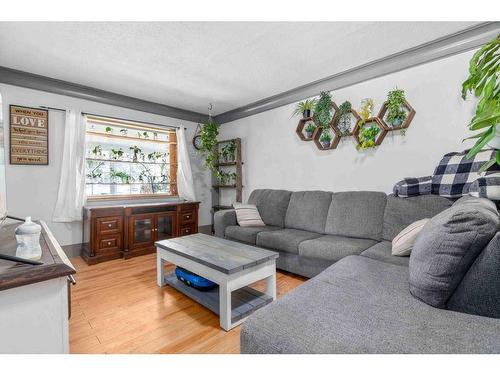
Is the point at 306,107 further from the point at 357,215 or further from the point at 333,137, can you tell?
the point at 357,215

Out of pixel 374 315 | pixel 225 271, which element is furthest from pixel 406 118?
pixel 225 271

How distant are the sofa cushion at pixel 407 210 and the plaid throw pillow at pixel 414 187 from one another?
5cm

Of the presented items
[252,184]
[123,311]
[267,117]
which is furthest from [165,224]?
[267,117]

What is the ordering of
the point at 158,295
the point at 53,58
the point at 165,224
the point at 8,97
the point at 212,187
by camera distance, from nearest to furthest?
1. the point at 158,295
2. the point at 53,58
3. the point at 8,97
4. the point at 165,224
5. the point at 212,187

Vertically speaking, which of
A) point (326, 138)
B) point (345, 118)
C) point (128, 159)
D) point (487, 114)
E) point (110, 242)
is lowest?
point (110, 242)

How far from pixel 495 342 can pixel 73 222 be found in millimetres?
4052

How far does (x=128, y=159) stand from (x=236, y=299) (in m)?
2.98

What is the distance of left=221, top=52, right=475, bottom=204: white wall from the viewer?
2.31 m

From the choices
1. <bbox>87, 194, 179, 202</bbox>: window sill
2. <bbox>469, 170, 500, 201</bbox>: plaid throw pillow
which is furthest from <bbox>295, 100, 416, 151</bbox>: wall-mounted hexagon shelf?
<bbox>87, 194, 179, 202</bbox>: window sill

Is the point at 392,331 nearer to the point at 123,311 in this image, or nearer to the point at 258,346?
the point at 258,346

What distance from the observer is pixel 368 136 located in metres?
2.73

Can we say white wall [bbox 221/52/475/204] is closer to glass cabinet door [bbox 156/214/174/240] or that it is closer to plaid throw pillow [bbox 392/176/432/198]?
plaid throw pillow [bbox 392/176/432/198]

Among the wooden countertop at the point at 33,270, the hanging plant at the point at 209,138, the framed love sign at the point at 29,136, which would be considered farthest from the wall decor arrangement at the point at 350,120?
the framed love sign at the point at 29,136
